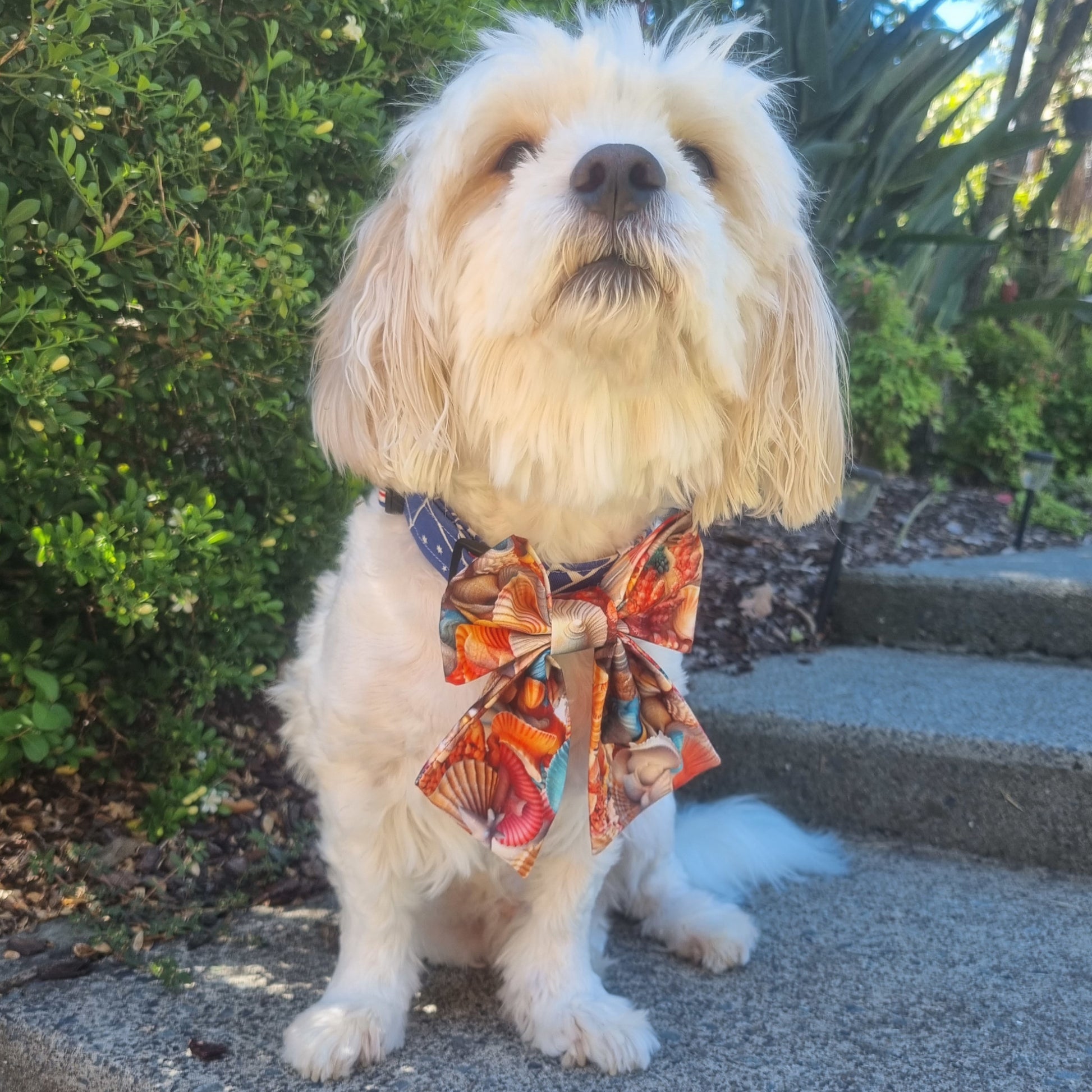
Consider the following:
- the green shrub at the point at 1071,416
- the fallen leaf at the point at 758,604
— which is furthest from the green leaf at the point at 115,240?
the green shrub at the point at 1071,416

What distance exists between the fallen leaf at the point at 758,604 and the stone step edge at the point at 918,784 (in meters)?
0.81

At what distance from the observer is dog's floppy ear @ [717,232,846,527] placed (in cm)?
156

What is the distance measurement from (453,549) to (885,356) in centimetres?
358

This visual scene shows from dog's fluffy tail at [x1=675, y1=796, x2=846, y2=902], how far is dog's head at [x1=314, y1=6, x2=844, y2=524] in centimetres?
97

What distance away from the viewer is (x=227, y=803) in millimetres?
2143

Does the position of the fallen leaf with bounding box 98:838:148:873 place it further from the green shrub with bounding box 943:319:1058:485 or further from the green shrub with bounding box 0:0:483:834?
the green shrub with bounding box 943:319:1058:485

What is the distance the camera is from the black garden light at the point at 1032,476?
13.5ft

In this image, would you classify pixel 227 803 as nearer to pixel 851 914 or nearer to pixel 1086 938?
pixel 851 914

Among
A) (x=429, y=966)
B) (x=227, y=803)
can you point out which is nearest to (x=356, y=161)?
(x=227, y=803)

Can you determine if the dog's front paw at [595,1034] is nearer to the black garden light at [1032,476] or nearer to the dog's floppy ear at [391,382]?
the dog's floppy ear at [391,382]

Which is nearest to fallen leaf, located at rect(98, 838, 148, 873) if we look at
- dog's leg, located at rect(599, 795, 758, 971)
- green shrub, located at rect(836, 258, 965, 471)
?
dog's leg, located at rect(599, 795, 758, 971)

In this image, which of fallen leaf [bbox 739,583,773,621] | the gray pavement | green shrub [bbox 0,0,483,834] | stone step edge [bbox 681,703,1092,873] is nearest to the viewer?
green shrub [bbox 0,0,483,834]

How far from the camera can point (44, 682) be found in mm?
1773

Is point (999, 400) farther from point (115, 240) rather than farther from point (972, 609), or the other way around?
point (115, 240)
